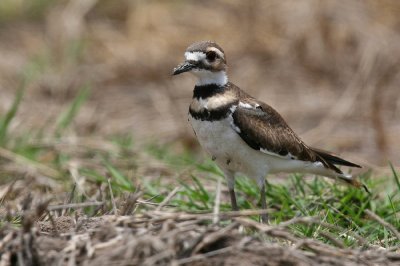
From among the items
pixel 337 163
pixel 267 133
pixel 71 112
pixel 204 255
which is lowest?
pixel 204 255

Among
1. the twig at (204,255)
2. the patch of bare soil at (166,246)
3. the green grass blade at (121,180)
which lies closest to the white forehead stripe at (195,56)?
the green grass blade at (121,180)

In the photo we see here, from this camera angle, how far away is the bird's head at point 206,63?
521 centimetres

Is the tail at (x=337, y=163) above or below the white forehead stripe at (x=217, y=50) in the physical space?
below

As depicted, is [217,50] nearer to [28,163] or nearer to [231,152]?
[231,152]

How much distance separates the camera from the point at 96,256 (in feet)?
11.9

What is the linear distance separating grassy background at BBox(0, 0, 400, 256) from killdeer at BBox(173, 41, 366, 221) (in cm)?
73

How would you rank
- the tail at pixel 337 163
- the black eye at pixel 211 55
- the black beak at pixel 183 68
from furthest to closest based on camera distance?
the tail at pixel 337 163
the black eye at pixel 211 55
the black beak at pixel 183 68

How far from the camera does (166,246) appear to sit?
Answer: 355 centimetres

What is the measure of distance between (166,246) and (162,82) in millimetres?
7006

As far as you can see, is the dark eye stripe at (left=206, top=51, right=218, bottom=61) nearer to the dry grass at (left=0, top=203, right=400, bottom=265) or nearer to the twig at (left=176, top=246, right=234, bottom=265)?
the dry grass at (left=0, top=203, right=400, bottom=265)

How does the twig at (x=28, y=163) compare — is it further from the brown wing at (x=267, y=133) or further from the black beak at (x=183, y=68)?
the brown wing at (x=267, y=133)

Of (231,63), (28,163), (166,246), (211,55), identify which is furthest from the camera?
(231,63)

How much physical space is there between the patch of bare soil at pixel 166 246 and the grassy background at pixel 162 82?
2256mm

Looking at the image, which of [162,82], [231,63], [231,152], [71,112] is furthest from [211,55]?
[231,63]
